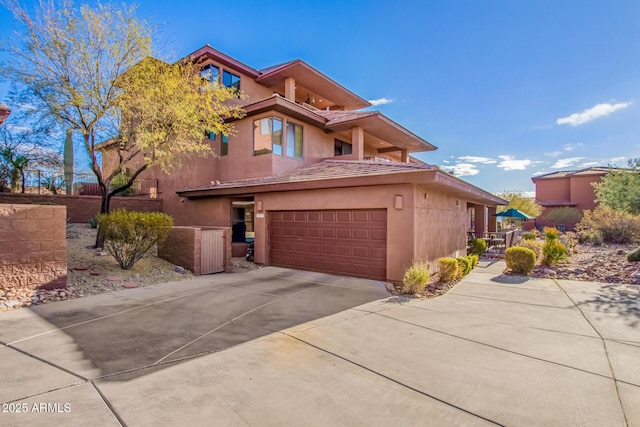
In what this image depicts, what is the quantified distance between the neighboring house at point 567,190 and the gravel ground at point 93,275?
129 ft

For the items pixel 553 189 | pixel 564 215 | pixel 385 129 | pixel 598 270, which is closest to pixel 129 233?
pixel 385 129

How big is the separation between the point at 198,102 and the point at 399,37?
9.60m

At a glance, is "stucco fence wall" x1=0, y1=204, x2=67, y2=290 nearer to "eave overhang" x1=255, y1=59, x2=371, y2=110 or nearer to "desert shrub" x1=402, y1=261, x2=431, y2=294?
"desert shrub" x1=402, y1=261, x2=431, y2=294

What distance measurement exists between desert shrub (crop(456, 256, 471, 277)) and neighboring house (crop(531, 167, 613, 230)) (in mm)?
31378

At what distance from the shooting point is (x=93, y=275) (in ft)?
30.3

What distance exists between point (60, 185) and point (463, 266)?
65.5ft

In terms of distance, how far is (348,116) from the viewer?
16.6 m

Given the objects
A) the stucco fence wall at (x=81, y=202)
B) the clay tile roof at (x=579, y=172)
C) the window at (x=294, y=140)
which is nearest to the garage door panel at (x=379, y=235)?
the window at (x=294, y=140)

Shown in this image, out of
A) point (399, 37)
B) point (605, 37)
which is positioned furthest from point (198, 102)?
point (605, 37)

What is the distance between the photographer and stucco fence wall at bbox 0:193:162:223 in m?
14.1

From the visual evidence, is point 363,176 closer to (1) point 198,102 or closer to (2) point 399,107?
(1) point 198,102

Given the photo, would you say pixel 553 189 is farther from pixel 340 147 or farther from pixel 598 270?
pixel 598 270

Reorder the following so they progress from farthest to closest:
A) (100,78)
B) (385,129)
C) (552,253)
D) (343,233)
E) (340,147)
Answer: (340,147)
(385,129)
(552,253)
(343,233)
(100,78)

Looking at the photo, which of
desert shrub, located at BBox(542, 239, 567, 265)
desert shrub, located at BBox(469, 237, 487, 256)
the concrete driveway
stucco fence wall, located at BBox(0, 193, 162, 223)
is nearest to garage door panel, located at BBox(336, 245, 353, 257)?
the concrete driveway
